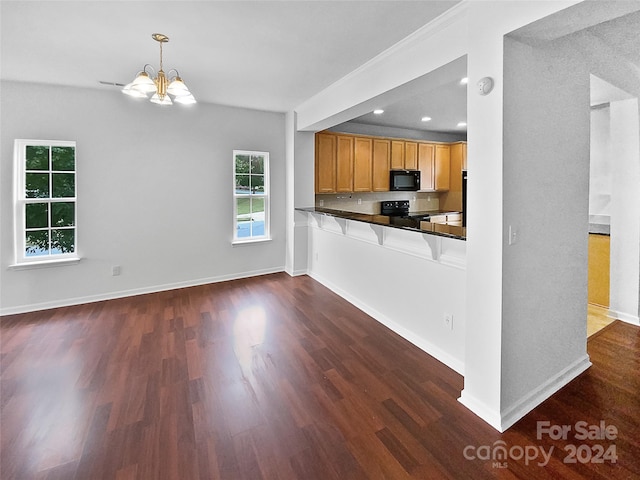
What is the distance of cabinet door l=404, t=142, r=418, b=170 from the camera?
623 cm

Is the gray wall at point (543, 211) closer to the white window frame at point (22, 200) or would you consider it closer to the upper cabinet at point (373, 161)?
the upper cabinet at point (373, 161)

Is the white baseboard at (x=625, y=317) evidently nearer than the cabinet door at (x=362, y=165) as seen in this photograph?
Yes

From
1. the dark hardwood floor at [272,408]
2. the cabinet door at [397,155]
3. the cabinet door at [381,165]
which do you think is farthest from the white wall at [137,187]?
the cabinet door at [397,155]

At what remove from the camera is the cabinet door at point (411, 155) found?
6.23 m

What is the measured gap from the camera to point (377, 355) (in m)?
2.81

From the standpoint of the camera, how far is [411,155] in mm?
6305

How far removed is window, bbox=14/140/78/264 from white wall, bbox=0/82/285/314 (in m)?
0.10

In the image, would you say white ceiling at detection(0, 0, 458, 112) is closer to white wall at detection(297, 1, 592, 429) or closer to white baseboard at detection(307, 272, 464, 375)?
white wall at detection(297, 1, 592, 429)

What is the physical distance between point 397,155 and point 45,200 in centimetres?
548

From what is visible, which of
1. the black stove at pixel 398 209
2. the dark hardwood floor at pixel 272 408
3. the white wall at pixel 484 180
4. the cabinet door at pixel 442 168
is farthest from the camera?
the cabinet door at pixel 442 168

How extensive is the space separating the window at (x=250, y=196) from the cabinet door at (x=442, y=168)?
3.68 m

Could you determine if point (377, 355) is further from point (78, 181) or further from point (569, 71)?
point (78, 181)

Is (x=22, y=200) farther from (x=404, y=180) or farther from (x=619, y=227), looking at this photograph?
(x=619, y=227)

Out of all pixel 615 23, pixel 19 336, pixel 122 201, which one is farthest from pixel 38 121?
pixel 615 23
